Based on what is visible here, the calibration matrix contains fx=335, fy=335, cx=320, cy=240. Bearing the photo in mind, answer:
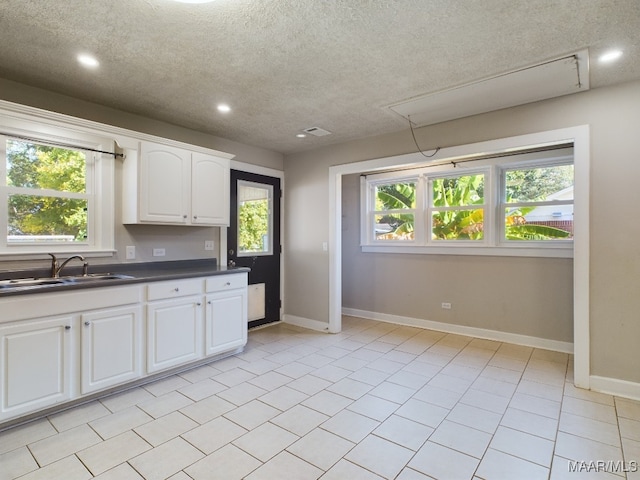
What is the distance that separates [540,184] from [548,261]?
0.93 meters

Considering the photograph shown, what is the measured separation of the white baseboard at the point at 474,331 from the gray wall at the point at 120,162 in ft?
8.69

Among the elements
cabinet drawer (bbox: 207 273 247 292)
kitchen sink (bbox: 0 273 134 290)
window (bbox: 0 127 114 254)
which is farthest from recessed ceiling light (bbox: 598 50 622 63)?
window (bbox: 0 127 114 254)

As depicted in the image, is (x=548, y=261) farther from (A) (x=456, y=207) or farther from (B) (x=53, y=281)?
(B) (x=53, y=281)

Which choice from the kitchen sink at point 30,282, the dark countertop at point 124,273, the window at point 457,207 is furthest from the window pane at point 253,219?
the window at point 457,207

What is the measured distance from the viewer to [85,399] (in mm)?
2582

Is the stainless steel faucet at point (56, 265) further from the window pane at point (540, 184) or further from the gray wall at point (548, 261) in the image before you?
the window pane at point (540, 184)

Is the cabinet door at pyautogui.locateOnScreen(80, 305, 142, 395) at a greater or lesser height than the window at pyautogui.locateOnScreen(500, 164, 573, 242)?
lesser

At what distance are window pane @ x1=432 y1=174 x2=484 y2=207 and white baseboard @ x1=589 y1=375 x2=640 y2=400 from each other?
2326 mm

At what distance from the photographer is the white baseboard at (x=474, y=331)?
3842 mm

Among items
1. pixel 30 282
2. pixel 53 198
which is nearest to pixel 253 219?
pixel 53 198

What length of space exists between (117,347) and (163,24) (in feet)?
7.74

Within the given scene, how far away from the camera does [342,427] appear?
2.30 m

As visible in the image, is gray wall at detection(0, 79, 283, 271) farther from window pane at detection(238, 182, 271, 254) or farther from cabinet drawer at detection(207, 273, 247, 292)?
cabinet drawer at detection(207, 273, 247, 292)

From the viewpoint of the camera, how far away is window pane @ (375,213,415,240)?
5.05 meters
